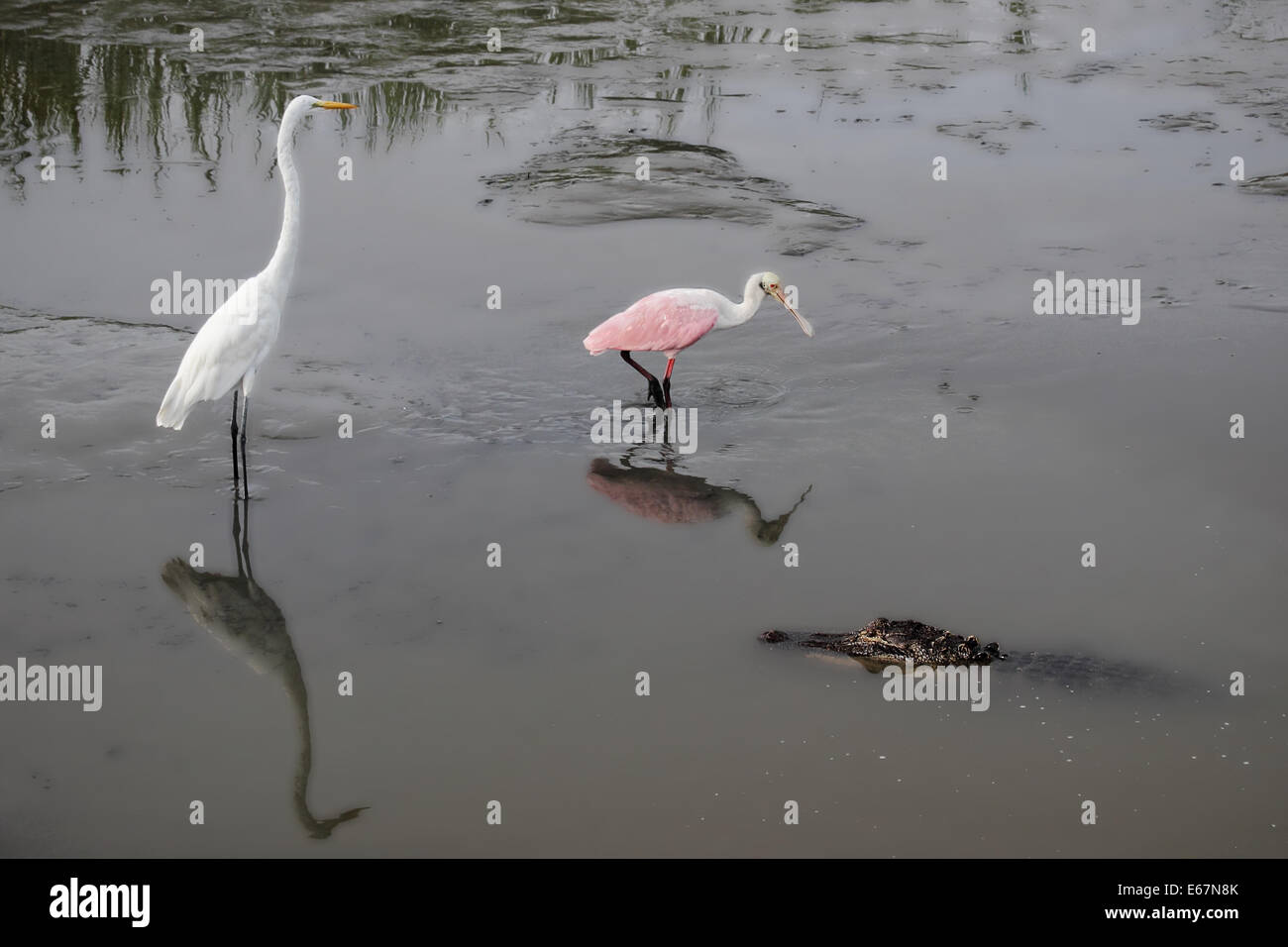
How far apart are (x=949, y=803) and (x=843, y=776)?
416 mm

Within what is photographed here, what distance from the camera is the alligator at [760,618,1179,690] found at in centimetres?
604

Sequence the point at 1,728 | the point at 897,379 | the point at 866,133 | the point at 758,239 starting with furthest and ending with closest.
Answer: the point at 866,133 → the point at 758,239 → the point at 897,379 → the point at 1,728

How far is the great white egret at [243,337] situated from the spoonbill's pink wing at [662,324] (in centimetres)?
209

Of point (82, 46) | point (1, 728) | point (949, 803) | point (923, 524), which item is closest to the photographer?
point (949, 803)

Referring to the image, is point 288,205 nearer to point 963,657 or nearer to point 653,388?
point 653,388

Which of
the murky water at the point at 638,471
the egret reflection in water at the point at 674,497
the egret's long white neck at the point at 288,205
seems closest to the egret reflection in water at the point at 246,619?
the murky water at the point at 638,471

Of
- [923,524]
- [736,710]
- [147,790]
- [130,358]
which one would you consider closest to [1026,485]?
[923,524]

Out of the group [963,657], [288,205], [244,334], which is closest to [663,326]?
[288,205]

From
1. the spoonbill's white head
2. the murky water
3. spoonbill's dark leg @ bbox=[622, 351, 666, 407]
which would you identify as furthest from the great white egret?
the spoonbill's white head

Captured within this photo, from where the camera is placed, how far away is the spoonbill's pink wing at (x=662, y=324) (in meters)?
8.82

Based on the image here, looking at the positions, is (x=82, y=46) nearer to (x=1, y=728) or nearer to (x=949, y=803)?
(x=1, y=728)

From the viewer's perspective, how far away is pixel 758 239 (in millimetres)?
11234

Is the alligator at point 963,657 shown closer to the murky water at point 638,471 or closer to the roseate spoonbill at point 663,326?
the murky water at point 638,471

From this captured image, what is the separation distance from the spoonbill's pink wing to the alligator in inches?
122
